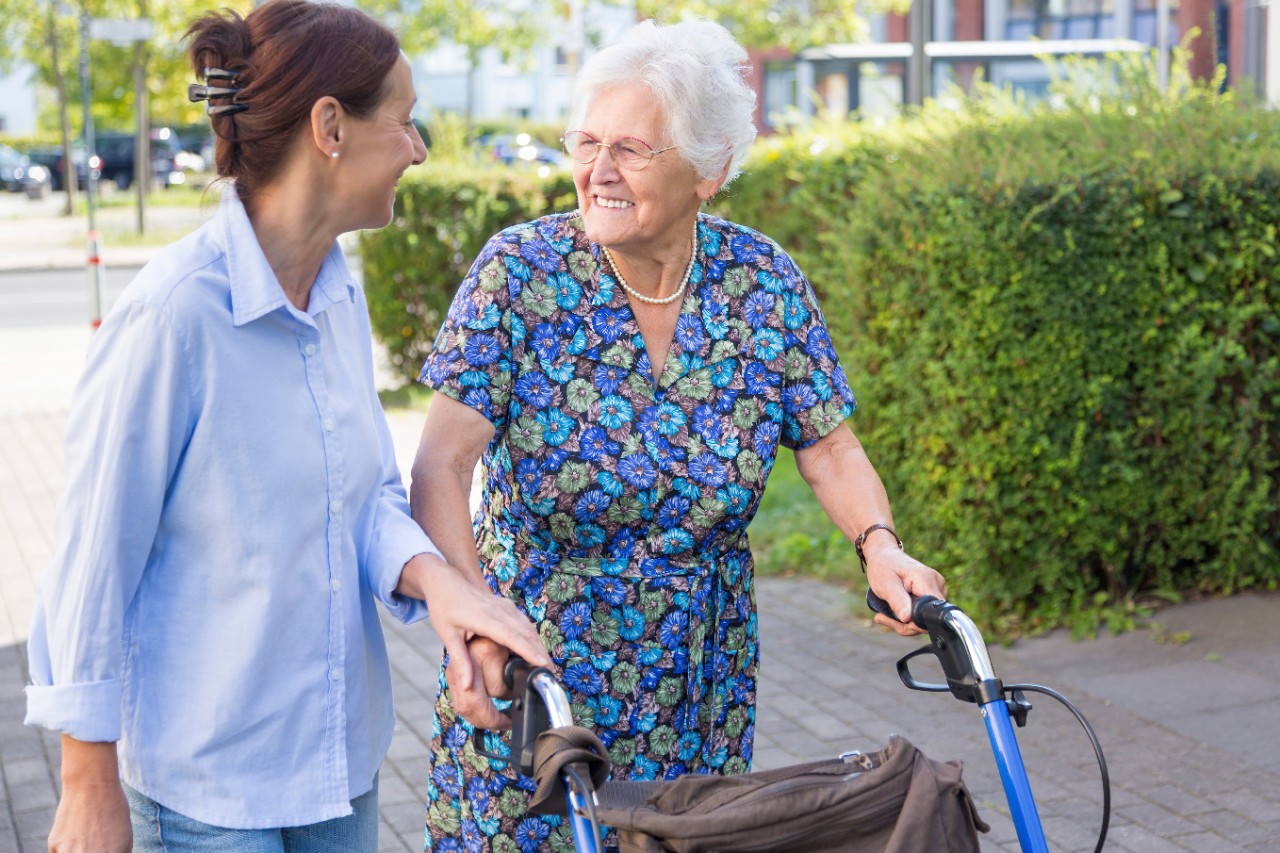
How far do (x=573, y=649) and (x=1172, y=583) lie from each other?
4.19m

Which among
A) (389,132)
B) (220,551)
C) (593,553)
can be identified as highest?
(389,132)

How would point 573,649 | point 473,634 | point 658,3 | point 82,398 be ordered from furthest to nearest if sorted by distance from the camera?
point 658,3 < point 573,649 < point 473,634 < point 82,398

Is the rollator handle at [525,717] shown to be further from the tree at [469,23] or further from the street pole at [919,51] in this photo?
the tree at [469,23]

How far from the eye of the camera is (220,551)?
201 centimetres

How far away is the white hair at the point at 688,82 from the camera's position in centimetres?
257

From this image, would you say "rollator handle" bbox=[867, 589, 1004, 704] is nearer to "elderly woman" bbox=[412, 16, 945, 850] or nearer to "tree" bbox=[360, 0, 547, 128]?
"elderly woman" bbox=[412, 16, 945, 850]

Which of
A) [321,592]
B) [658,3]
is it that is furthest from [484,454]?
[658,3]

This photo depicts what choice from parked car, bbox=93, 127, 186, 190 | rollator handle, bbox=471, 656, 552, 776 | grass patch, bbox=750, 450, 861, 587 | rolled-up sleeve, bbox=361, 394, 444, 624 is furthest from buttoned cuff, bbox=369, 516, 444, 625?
parked car, bbox=93, 127, 186, 190

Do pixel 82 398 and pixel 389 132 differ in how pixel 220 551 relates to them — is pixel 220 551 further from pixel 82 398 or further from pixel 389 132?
pixel 389 132

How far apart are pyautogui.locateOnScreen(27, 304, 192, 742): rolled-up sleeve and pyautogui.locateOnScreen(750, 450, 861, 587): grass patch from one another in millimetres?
5046

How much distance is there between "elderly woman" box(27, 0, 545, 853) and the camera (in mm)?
1906

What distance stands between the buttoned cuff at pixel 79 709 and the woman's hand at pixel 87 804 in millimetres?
22

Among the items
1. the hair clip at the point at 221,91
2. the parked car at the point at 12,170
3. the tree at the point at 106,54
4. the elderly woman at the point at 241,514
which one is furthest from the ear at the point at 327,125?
the parked car at the point at 12,170

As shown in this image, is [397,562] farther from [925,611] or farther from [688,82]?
[688,82]
